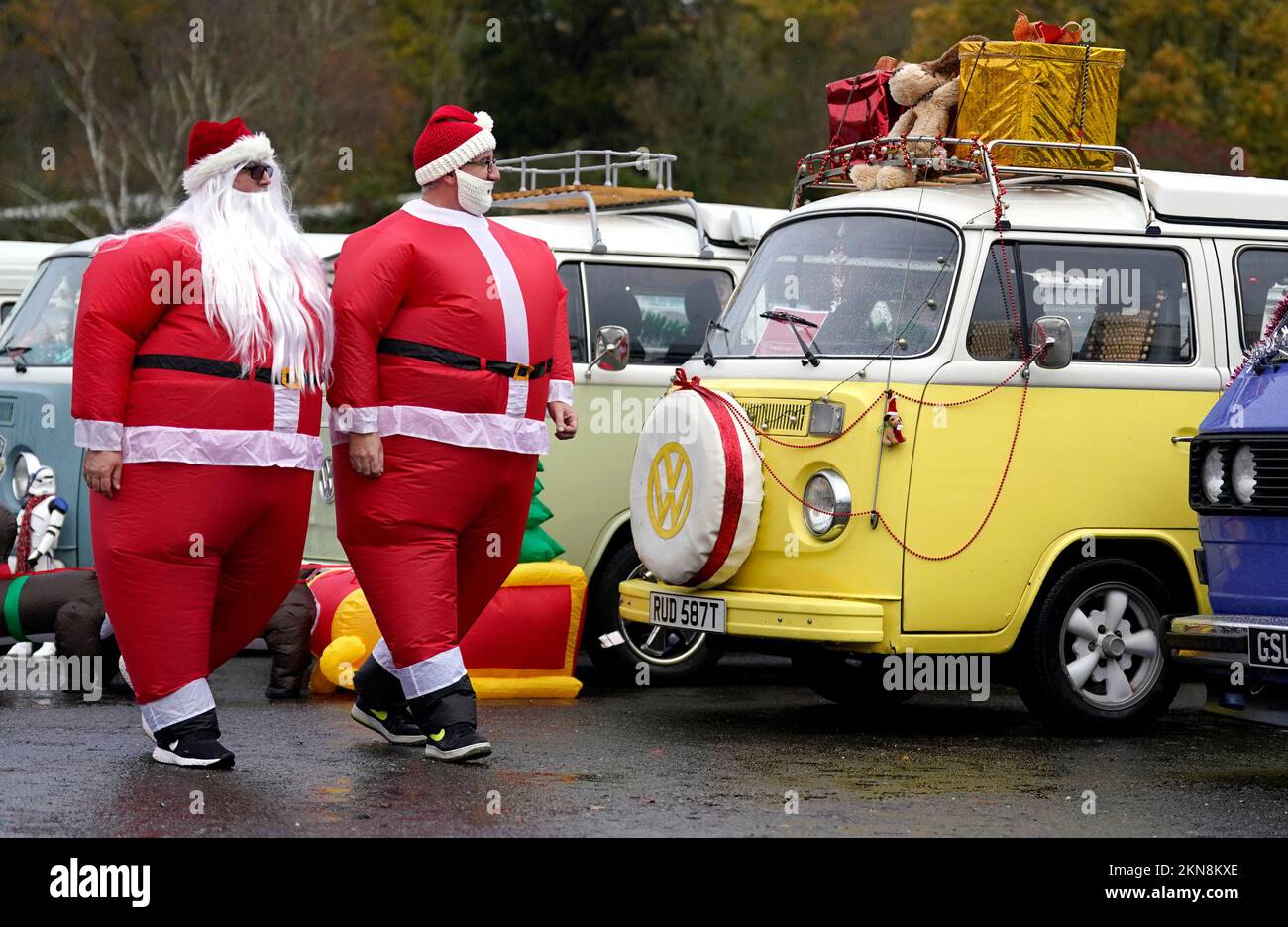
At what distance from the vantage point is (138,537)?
696 centimetres

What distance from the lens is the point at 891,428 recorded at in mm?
8203

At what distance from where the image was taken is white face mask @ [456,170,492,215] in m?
7.73

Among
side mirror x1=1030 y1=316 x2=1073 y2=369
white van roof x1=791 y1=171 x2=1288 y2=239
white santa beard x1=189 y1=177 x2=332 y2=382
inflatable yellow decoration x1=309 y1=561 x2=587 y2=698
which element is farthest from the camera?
inflatable yellow decoration x1=309 y1=561 x2=587 y2=698

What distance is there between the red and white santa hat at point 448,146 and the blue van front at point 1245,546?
2950 mm

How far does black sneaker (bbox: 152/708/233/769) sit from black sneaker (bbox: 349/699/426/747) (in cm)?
82

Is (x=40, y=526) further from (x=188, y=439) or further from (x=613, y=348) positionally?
(x=188, y=439)

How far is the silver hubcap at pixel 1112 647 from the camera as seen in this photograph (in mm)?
8539

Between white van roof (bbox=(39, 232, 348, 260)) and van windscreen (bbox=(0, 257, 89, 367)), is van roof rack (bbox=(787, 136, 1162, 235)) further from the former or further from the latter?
van windscreen (bbox=(0, 257, 89, 367))

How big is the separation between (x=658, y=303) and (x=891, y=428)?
320 centimetres

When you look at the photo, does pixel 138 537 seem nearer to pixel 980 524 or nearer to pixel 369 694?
pixel 369 694

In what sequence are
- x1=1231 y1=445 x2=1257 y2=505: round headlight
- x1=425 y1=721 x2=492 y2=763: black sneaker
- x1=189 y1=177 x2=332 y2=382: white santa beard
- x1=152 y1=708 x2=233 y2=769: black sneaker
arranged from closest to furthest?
x1=189 y1=177 x2=332 y2=382: white santa beard < x1=152 y1=708 x2=233 y2=769: black sneaker < x1=1231 y1=445 x2=1257 y2=505: round headlight < x1=425 y1=721 x2=492 y2=763: black sneaker

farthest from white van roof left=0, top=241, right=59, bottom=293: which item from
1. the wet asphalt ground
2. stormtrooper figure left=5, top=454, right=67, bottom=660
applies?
Answer: the wet asphalt ground

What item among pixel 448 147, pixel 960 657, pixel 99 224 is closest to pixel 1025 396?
pixel 960 657

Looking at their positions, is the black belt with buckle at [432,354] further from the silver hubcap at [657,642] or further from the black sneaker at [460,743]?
the silver hubcap at [657,642]
